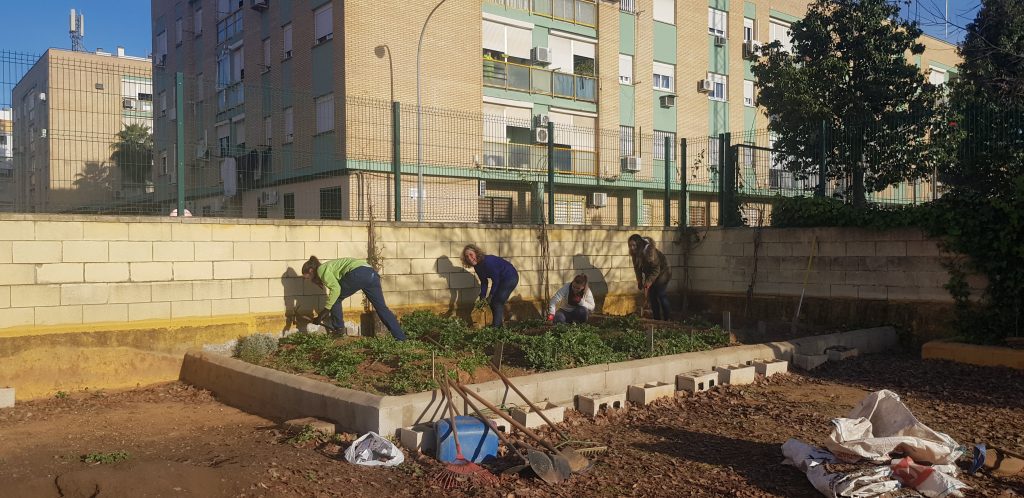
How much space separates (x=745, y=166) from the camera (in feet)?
46.0

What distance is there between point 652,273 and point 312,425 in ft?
22.9

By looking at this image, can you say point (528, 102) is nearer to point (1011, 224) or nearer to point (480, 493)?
point (1011, 224)

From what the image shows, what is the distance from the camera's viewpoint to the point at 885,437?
203 inches

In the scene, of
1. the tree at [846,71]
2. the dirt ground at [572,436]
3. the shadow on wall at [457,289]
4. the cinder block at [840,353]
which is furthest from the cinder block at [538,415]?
the tree at [846,71]

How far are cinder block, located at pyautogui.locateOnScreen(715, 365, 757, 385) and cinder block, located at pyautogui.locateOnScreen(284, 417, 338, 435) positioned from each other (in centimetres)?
404

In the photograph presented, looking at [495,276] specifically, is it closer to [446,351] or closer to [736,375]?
[446,351]

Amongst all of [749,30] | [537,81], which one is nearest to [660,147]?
[537,81]

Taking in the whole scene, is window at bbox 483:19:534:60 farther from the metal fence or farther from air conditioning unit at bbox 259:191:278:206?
air conditioning unit at bbox 259:191:278:206

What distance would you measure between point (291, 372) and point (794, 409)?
4.82 metres

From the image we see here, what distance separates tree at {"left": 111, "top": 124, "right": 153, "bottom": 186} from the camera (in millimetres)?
8773

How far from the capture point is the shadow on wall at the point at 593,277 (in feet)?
42.3

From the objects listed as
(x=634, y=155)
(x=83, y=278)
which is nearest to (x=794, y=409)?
(x=83, y=278)

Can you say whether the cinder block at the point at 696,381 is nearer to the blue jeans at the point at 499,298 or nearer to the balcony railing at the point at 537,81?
the blue jeans at the point at 499,298

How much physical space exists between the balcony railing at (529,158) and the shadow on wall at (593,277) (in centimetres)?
166
